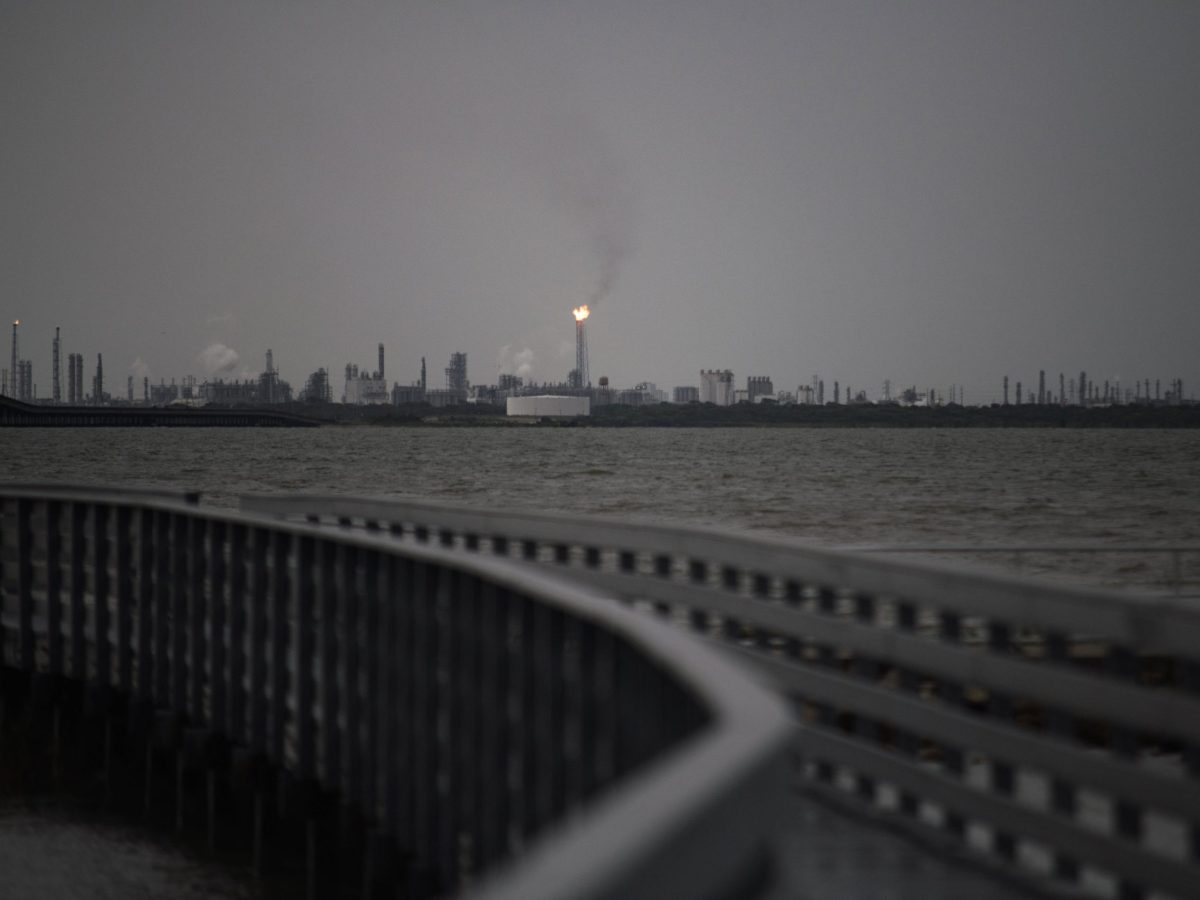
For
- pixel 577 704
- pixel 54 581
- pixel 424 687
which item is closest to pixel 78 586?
pixel 54 581

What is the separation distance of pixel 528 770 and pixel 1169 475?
109977mm

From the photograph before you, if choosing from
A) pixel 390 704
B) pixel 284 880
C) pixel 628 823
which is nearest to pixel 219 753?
pixel 284 880

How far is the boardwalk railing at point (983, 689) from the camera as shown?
5695 millimetres

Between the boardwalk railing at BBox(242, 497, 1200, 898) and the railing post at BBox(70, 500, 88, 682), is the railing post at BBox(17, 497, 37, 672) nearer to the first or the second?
the railing post at BBox(70, 500, 88, 682)

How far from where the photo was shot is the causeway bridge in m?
3.81

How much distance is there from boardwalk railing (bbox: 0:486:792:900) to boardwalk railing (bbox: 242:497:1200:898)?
50.6 inches

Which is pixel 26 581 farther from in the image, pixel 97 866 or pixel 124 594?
Result: pixel 97 866

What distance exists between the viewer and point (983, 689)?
7.60m

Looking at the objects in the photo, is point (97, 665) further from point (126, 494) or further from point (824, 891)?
point (824, 891)

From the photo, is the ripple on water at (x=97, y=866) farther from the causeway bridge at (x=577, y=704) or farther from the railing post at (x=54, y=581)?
the railing post at (x=54, y=581)

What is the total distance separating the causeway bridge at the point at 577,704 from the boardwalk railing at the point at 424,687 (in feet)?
0.06

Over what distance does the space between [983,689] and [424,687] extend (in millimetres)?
2910

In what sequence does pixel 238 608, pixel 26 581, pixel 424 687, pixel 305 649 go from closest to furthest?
pixel 424 687
pixel 305 649
pixel 238 608
pixel 26 581

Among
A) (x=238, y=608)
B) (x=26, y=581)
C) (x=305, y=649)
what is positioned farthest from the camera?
(x=26, y=581)
